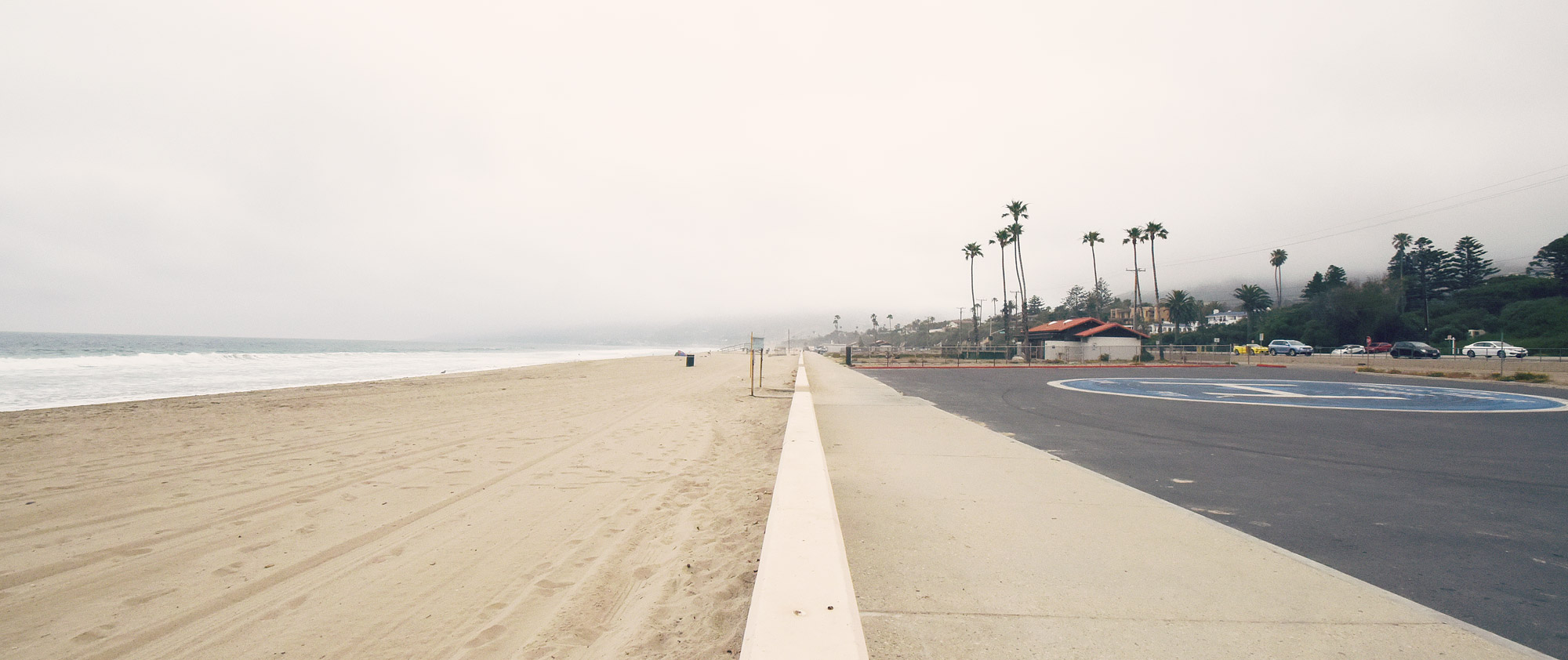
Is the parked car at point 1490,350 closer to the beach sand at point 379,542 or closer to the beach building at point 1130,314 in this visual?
the beach sand at point 379,542

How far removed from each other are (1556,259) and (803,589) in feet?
351

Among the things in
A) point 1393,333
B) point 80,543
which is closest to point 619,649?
point 80,543

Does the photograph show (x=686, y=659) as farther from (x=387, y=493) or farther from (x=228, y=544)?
(x=387, y=493)

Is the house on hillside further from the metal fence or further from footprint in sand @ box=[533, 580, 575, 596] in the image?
footprint in sand @ box=[533, 580, 575, 596]

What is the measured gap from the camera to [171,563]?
11.8ft

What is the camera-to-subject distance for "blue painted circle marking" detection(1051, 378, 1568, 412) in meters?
12.0

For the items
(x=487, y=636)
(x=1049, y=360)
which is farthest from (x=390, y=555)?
(x=1049, y=360)

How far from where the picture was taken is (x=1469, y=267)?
75688 millimetres

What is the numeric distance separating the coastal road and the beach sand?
145 inches

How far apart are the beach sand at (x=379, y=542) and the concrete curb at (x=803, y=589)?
1.13 ft

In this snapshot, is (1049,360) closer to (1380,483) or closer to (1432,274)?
(1380,483)

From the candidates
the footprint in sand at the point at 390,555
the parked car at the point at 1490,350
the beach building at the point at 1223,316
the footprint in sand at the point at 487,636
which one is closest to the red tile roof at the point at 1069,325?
the parked car at the point at 1490,350

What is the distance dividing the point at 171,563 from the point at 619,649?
347 centimetres

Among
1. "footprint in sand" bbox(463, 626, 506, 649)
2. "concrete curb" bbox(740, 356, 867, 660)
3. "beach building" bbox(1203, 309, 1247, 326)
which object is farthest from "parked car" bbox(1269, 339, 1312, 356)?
"beach building" bbox(1203, 309, 1247, 326)
